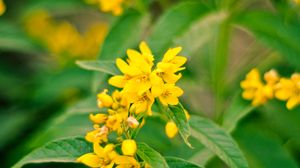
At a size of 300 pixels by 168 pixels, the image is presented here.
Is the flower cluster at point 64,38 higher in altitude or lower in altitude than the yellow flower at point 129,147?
higher

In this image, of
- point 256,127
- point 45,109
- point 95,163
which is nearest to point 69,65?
point 45,109

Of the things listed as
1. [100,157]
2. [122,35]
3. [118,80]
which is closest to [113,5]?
[122,35]

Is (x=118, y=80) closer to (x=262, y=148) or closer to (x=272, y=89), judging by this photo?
(x=272, y=89)

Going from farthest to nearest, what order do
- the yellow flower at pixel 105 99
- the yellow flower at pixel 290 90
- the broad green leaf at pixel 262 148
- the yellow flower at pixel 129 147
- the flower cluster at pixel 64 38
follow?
the flower cluster at pixel 64 38, the broad green leaf at pixel 262 148, the yellow flower at pixel 290 90, the yellow flower at pixel 105 99, the yellow flower at pixel 129 147

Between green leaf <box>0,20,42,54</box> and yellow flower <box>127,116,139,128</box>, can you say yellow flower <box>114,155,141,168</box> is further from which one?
green leaf <box>0,20,42,54</box>

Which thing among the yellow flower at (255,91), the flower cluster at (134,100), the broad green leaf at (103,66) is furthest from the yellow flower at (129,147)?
the yellow flower at (255,91)

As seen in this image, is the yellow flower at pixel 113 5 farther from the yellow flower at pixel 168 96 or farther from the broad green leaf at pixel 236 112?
the yellow flower at pixel 168 96
